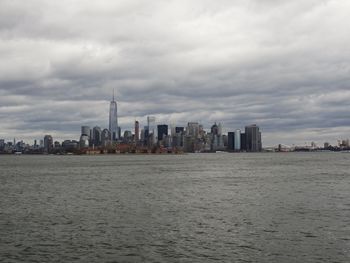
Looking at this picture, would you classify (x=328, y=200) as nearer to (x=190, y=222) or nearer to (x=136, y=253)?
(x=190, y=222)

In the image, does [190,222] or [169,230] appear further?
[190,222]

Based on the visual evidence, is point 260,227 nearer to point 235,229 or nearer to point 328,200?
point 235,229

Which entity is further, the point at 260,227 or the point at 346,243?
the point at 260,227

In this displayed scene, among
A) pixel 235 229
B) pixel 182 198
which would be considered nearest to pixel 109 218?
pixel 235 229

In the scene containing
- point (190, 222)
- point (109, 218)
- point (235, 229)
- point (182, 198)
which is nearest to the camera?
point (235, 229)

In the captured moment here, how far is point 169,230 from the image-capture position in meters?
44.0

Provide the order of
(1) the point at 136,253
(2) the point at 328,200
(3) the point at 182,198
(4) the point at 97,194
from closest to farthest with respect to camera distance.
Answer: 1. (1) the point at 136,253
2. (2) the point at 328,200
3. (3) the point at 182,198
4. (4) the point at 97,194

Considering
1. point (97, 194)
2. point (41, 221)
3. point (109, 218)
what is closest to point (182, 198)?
point (97, 194)

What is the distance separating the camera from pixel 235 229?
4394cm

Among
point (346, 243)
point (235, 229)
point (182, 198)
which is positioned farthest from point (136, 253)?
point (182, 198)

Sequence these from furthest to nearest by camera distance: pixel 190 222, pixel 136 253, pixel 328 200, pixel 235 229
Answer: pixel 328 200, pixel 190 222, pixel 235 229, pixel 136 253

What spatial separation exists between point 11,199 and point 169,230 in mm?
37389

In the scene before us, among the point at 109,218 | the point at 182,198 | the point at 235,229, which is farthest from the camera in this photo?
the point at 182,198

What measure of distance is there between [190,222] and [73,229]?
11.2m
